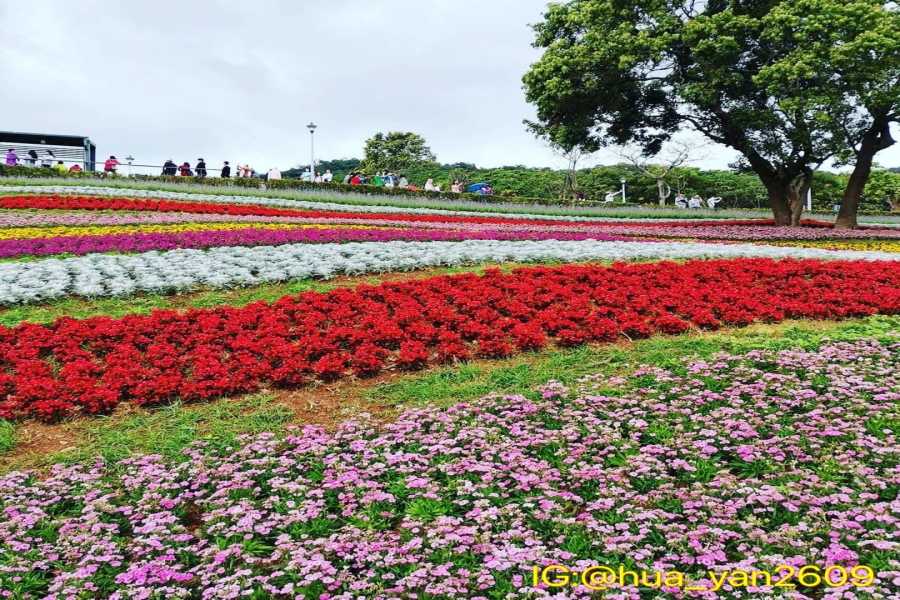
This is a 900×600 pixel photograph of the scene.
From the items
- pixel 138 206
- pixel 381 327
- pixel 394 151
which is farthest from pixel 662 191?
pixel 381 327

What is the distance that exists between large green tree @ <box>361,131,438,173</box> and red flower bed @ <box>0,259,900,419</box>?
54698 mm

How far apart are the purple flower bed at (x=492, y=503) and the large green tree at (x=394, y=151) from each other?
193 feet

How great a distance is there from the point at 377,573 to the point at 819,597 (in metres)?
1.87

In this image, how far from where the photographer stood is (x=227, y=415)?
16.1 feet

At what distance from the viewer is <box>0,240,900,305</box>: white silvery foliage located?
8.10 meters

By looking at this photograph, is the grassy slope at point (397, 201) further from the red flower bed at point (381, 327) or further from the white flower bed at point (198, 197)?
the red flower bed at point (381, 327)

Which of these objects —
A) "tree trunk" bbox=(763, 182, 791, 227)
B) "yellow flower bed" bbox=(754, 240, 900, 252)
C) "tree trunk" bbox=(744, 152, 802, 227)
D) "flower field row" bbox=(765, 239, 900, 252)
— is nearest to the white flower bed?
"tree trunk" bbox=(744, 152, 802, 227)

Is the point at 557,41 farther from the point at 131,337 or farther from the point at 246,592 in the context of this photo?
the point at 246,592

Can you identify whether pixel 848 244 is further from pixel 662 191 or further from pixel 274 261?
pixel 662 191

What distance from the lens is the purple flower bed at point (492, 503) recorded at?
2.83 metres

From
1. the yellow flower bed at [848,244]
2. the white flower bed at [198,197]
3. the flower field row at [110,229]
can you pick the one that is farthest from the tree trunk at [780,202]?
the flower field row at [110,229]

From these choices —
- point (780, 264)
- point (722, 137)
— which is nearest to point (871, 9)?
point (722, 137)

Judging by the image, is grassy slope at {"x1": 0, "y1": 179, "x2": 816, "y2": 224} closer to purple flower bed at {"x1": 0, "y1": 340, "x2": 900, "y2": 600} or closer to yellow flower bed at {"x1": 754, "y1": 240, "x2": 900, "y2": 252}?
yellow flower bed at {"x1": 754, "y1": 240, "x2": 900, "y2": 252}

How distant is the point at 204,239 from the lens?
11.2 meters
